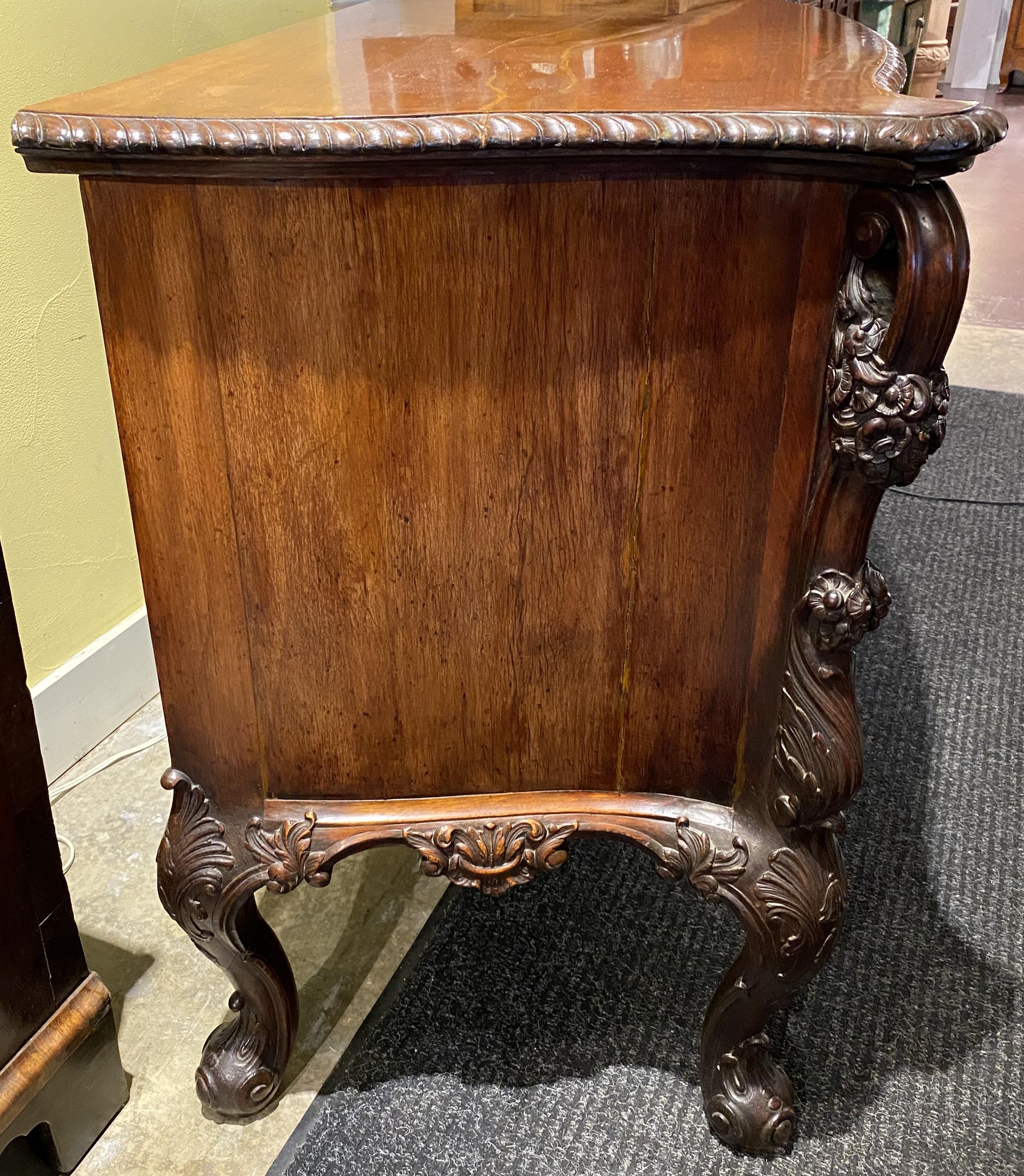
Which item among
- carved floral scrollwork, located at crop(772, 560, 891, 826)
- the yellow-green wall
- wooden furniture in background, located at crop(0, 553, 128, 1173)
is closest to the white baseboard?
the yellow-green wall

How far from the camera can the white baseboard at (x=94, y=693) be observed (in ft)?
4.56

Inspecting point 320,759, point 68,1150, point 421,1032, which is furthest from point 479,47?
point 68,1150

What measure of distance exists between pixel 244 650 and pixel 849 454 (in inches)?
17.1

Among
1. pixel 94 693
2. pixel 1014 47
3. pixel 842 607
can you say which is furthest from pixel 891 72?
pixel 1014 47

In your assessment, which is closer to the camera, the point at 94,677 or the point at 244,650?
the point at 244,650

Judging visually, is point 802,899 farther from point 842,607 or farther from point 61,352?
point 61,352

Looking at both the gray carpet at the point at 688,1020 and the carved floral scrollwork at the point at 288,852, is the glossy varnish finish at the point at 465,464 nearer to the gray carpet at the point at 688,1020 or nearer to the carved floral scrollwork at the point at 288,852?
the carved floral scrollwork at the point at 288,852

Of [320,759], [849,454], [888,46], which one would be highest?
[888,46]

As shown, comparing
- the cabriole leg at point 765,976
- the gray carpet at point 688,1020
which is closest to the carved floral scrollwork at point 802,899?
the cabriole leg at point 765,976

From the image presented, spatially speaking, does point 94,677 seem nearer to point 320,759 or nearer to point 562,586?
point 320,759

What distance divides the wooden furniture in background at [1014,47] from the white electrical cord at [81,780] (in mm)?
5945

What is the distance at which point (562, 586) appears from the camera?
770 millimetres

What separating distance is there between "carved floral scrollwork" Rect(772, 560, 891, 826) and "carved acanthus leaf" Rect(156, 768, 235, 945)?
1.40 feet

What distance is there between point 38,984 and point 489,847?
401 millimetres
